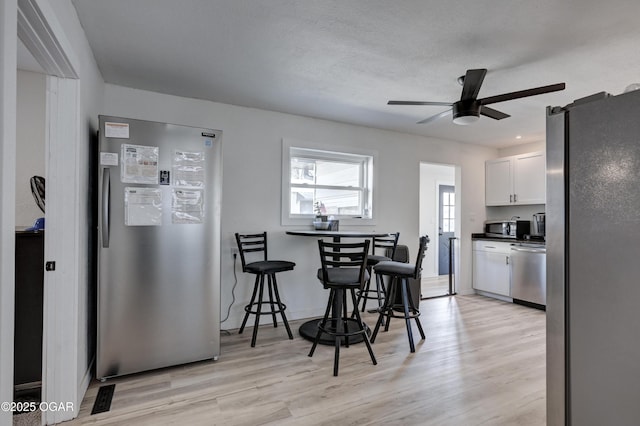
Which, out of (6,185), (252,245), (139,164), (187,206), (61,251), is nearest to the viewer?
(6,185)

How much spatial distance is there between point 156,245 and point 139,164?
583mm

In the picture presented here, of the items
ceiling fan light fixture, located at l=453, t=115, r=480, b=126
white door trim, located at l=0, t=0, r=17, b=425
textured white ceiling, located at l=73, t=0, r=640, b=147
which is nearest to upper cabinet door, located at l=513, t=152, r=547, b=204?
textured white ceiling, located at l=73, t=0, r=640, b=147

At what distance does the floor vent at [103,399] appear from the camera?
2004 millimetres

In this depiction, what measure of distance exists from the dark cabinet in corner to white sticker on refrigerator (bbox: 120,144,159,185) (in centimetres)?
64

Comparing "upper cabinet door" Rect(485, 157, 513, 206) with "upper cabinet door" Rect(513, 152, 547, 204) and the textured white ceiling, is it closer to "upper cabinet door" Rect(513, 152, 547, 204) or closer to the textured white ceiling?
"upper cabinet door" Rect(513, 152, 547, 204)

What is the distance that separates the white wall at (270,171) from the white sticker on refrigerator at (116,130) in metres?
0.94

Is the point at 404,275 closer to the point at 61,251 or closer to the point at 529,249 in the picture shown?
the point at 61,251

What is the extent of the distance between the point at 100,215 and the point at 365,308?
3.02 metres

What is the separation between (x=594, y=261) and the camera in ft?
3.42

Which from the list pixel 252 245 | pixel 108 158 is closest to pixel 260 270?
pixel 252 245

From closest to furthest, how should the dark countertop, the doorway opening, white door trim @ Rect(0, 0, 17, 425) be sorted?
white door trim @ Rect(0, 0, 17, 425) < the dark countertop < the doorway opening

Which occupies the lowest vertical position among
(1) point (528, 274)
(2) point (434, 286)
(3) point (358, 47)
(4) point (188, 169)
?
(2) point (434, 286)

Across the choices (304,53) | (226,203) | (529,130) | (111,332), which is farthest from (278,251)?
(529,130)

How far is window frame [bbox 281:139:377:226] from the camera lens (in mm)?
3814
